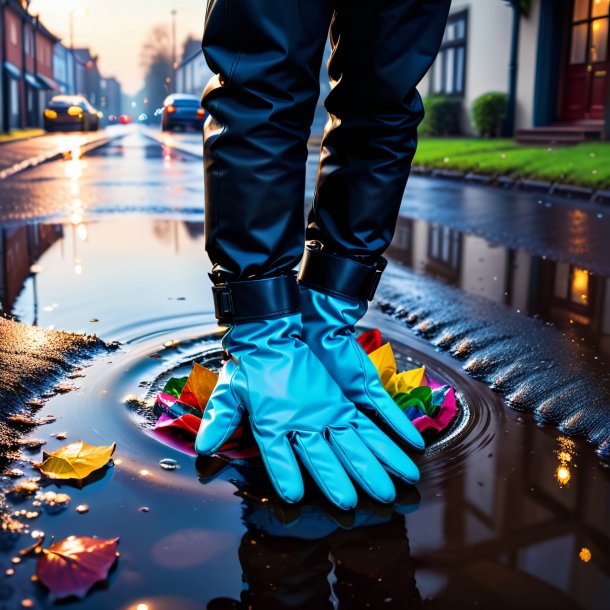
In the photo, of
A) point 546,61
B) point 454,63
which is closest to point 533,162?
point 546,61

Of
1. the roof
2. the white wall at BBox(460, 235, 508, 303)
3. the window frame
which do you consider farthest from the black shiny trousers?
the roof

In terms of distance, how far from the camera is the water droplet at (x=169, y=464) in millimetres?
1328

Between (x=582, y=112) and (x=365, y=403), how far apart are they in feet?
42.3

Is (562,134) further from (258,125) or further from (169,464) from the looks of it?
(169,464)

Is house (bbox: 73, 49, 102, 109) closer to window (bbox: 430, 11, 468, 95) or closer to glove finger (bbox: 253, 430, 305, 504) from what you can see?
window (bbox: 430, 11, 468, 95)

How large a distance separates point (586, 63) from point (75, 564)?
13.5 m

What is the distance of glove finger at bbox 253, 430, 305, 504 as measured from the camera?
1.21 meters

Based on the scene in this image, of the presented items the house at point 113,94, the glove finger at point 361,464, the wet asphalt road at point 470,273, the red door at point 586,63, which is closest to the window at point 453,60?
the red door at point 586,63

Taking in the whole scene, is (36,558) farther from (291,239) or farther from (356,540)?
(291,239)

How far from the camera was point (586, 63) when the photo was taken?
41.6ft

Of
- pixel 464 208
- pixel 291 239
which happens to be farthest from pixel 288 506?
pixel 464 208

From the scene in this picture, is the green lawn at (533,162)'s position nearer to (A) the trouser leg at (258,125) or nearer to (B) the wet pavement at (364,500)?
(B) the wet pavement at (364,500)

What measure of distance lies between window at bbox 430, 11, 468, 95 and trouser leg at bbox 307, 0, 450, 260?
15323 mm

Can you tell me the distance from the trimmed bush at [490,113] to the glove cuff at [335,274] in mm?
13526
